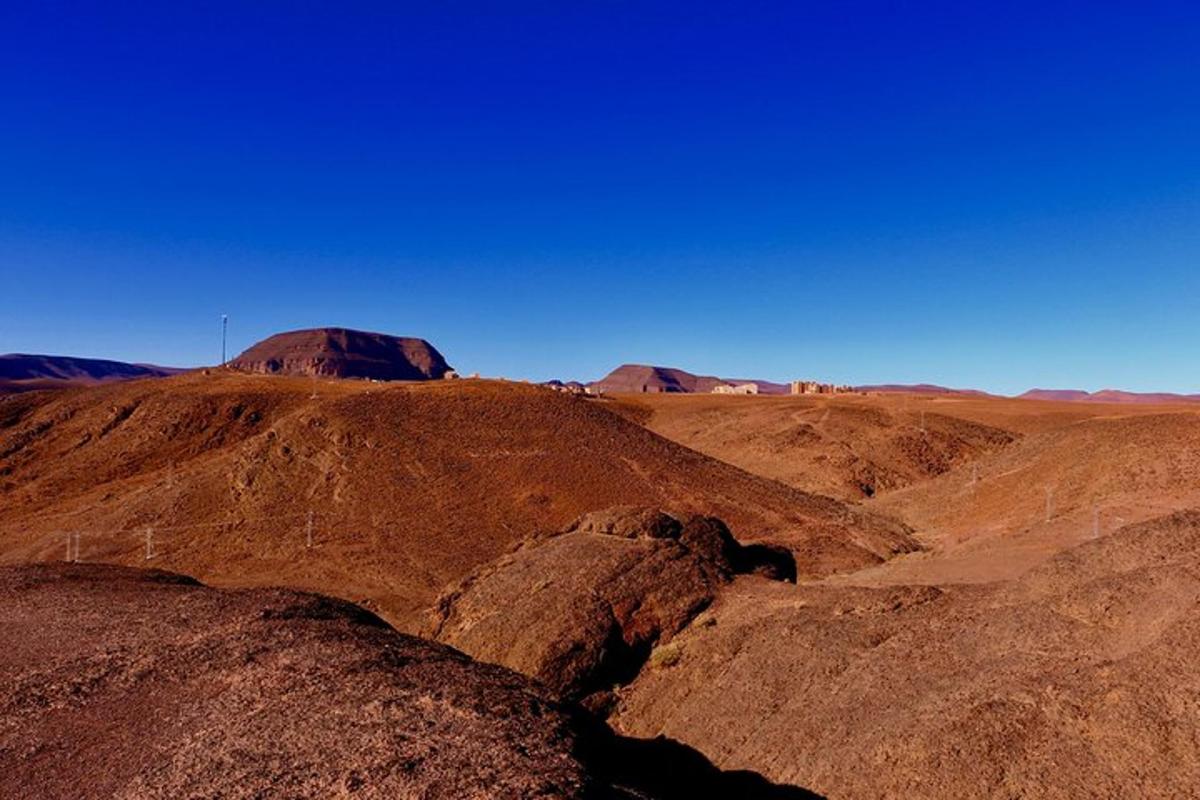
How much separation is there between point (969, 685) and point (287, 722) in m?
7.53

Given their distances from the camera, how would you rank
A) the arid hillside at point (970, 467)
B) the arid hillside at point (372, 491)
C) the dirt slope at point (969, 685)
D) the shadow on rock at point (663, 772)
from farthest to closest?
the arid hillside at point (372, 491) < the arid hillside at point (970, 467) < the dirt slope at point (969, 685) < the shadow on rock at point (663, 772)

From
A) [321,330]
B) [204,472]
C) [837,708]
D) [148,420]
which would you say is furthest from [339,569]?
[321,330]

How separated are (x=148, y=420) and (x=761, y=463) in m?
39.2

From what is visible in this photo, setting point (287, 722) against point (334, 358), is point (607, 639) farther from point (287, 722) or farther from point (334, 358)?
point (334, 358)

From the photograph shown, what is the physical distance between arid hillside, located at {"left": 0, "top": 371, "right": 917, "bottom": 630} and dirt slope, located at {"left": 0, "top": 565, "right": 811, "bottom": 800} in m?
10.3

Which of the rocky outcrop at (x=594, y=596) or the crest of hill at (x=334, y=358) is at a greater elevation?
the crest of hill at (x=334, y=358)

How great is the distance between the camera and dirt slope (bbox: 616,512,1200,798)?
764cm

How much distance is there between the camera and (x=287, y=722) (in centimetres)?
743

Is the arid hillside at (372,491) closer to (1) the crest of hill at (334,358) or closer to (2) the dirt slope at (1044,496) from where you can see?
(2) the dirt slope at (1044,496)

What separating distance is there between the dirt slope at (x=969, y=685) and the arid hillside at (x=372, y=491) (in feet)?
36.3

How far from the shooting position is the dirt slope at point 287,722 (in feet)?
20.9

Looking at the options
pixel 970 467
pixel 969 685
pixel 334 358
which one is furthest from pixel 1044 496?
pixel 334 358

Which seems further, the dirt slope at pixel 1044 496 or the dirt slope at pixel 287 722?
the dirt slope at pixel 1044 496

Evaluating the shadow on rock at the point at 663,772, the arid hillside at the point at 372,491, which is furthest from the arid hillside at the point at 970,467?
the shadow on rock at the point at 663,772
